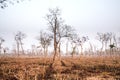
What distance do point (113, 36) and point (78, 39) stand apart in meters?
27.2

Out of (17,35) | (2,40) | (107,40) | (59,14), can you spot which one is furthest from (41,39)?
(59,14)

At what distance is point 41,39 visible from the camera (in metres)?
70.5

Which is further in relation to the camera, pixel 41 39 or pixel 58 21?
pixel 41 39

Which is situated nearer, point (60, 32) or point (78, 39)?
point (60, 32)

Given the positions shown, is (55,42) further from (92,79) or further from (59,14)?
(92,79)

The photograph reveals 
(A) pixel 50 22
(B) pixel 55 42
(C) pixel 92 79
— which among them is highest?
(A) pixel 50 22

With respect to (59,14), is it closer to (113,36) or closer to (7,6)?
(7,6)

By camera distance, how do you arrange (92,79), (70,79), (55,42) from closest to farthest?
(70,79) < (92,79) < (55,42)

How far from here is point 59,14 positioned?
35.9m

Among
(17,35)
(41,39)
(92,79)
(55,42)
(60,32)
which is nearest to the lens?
(92,79)

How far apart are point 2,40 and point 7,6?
73.5 meters

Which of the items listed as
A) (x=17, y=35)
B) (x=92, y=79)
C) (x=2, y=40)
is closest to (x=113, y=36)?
(x=17, y=35)

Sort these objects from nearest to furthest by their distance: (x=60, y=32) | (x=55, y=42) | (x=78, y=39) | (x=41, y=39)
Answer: (x=55, y=42), (x=60, y=32), (x=78, y=39), (x=41, y=39)

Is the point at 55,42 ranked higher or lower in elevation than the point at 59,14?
lower
